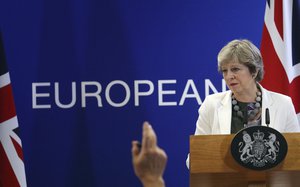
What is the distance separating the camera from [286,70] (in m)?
4.20

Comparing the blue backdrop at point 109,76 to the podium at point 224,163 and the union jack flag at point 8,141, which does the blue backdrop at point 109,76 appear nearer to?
the union jack flag at point 8,141

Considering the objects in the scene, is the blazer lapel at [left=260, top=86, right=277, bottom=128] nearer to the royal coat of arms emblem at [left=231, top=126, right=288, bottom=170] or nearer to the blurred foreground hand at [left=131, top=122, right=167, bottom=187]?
the royal coat of arms emblem at [left=231, top=126, right=288, bottom=170]

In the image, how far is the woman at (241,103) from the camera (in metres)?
3.36

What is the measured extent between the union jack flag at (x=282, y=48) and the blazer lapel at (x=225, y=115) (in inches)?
32.0

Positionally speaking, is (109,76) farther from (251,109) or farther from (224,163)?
(224,163)

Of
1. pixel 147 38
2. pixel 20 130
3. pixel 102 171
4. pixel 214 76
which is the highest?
pixel 147 38

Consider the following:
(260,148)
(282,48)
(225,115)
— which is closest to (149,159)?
(260,148)

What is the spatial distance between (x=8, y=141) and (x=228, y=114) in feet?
Answer: 4.99

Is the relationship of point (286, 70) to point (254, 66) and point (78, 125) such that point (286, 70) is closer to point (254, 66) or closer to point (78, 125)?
point (254, 66)

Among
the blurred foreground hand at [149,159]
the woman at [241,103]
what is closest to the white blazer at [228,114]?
the woman at [241,103]

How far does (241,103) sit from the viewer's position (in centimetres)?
345

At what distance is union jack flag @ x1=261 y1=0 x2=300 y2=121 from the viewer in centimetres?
418

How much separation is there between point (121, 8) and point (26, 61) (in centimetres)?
75

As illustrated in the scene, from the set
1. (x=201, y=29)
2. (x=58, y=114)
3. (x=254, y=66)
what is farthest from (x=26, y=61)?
(x=254, y=66)
